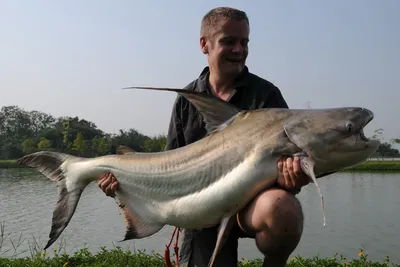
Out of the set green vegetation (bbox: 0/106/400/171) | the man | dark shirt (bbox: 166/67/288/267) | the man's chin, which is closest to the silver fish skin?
the man

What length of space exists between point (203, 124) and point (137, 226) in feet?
3.26

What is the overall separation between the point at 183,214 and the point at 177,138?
1.05 meters

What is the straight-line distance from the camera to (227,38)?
3.15 m

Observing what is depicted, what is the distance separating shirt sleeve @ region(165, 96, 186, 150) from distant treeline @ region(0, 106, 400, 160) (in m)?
39.4

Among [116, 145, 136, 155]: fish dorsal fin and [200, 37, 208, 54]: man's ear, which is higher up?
[200, 37, 208, 54]: man's ear

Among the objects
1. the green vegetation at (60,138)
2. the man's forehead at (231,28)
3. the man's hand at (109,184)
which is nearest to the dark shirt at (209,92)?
the man's forehead at (231,28)

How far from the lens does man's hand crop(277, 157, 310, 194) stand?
2.28 metres

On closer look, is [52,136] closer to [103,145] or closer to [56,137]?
[56,137]

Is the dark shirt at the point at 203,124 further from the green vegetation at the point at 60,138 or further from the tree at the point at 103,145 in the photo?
the tree at the point at 103,145

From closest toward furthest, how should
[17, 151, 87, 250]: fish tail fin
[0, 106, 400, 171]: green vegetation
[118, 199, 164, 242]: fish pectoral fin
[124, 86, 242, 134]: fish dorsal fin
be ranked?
[124, 86, 242, 134]: fish dorsal fin → [118, 199, 164, 242]: fish pectoral fin → [17, 151, 87, 250]: fish tail fin → [0, 106, 400, 171]: green vegetation

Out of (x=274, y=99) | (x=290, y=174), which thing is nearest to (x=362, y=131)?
(x=290, y=174)

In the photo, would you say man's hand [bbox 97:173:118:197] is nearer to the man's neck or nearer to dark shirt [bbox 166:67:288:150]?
dark shirt [bbox 166:67:288:150]

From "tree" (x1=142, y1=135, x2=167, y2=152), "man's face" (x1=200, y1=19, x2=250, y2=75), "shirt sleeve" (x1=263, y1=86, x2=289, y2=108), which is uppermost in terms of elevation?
"tree" (x1=142, y1=135, x2=167, y2=152)

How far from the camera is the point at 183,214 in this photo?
8.84ft
